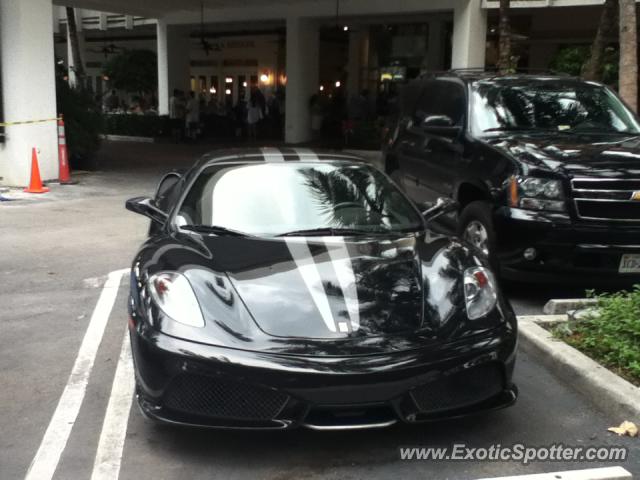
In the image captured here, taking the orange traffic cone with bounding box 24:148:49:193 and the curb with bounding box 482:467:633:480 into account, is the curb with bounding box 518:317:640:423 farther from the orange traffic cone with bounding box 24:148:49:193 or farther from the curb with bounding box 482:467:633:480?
the orange traffic cone with bounding box 24:148:49:193

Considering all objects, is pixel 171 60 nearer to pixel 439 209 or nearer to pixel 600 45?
pixel 600 45

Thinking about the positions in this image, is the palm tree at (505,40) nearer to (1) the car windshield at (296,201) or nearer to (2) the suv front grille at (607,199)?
(2) the suv front grille at (607,199)

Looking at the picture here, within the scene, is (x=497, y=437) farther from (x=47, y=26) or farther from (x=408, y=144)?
(x=47, y=26)

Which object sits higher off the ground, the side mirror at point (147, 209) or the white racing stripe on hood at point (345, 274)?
the side mirror at point (147, 209)

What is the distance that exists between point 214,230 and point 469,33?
14.8 meters

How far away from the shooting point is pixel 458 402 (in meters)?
3.41

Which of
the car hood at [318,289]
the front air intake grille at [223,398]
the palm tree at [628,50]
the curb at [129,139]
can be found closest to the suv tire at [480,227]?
the car hood at [318,289]

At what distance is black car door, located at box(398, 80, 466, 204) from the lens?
713 centimetres

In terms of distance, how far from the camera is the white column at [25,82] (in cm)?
1268

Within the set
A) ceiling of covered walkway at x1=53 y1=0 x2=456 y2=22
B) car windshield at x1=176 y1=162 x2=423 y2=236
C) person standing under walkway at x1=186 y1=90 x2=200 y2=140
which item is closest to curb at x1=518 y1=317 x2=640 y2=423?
car windshield at x1=176 y1=162 x2=423 y2=236

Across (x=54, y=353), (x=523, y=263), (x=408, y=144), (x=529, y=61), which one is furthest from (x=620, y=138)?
(x=529, y=61)

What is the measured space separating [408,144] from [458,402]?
537 centimetres

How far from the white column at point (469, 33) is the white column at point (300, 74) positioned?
6.15 metres

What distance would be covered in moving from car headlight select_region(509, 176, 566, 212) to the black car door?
3.62 feet
